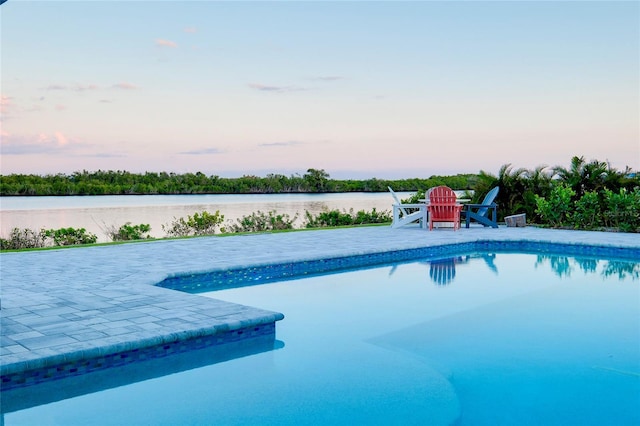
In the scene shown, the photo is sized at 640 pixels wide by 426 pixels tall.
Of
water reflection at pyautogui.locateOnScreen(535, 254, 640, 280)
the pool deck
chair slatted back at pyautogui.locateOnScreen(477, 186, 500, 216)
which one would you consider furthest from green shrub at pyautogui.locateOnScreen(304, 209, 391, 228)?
water reflection at pyautogui.locateOnScreen(535, 254, 640, 280)

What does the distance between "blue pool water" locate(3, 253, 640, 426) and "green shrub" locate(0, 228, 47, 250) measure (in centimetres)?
506

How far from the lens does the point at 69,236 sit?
34.0ft

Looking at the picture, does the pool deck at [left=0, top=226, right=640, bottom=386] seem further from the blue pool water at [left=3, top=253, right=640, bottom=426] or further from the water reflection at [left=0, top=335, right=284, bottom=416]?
the blue pool water at [left=3, top=253, right=640, bottom=426]

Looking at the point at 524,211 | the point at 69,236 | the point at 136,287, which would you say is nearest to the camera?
the point at 136,287

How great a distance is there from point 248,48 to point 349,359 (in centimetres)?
1321

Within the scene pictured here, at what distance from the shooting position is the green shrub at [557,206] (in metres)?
12.2

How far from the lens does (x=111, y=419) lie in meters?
3.29

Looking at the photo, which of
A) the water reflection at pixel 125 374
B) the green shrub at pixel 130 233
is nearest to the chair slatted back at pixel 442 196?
the green shrub at pixel 130 233

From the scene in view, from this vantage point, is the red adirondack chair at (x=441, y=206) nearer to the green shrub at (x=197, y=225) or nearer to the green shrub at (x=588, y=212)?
the green shrub at (x=588, y=212)

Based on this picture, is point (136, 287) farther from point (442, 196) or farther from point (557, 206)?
point (557, 206)

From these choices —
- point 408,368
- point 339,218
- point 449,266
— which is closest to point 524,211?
point 339,218

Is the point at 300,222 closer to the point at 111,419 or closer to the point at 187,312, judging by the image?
the point at 187,312

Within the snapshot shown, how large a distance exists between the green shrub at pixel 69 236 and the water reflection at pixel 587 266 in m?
7.56

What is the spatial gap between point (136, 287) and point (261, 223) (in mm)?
6973
